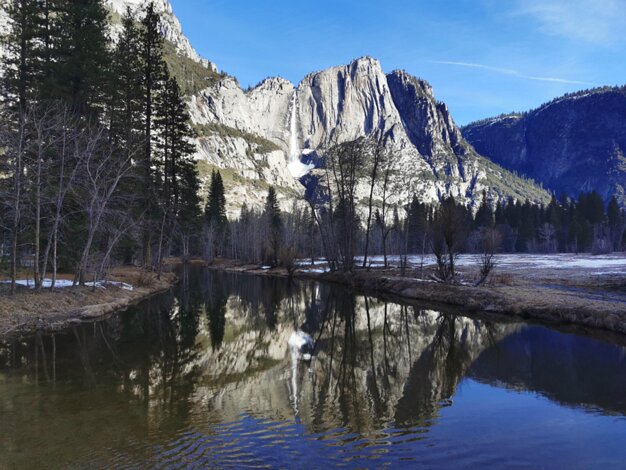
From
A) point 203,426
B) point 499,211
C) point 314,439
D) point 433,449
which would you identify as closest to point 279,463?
point 314,439

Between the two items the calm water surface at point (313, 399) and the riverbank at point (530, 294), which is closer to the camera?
the calm water surface at point (313, 399)

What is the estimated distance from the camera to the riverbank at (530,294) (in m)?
19.0

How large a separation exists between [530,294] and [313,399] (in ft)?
68.1

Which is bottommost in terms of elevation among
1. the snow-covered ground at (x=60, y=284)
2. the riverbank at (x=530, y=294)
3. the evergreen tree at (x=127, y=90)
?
the riverbank at (x=530, y=294)

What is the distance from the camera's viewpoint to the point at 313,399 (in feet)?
30.9

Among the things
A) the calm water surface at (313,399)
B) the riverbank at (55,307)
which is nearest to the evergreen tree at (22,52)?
the riverbank at (55,307)

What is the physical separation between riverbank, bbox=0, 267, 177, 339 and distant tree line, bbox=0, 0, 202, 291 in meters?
1.16

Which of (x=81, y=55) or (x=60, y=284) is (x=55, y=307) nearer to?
(x=60, y=284)

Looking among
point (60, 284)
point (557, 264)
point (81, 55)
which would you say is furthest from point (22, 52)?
point (557, 264)

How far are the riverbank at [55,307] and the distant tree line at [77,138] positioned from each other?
1158 millimetres

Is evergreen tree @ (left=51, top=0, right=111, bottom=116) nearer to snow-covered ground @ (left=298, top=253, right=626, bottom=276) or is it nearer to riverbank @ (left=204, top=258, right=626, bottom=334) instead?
riverbank @ (left=204, top=258, right=626, bottom=334)

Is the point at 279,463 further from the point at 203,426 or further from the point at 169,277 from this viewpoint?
the point at 169,277

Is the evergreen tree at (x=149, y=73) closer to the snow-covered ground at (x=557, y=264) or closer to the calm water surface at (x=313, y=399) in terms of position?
the calm water surface at (x=313, y=399)

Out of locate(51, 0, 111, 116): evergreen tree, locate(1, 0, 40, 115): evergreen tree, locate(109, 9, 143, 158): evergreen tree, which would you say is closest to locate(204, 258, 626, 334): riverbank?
locate(109, 9, 143, 158): evergreen tree
